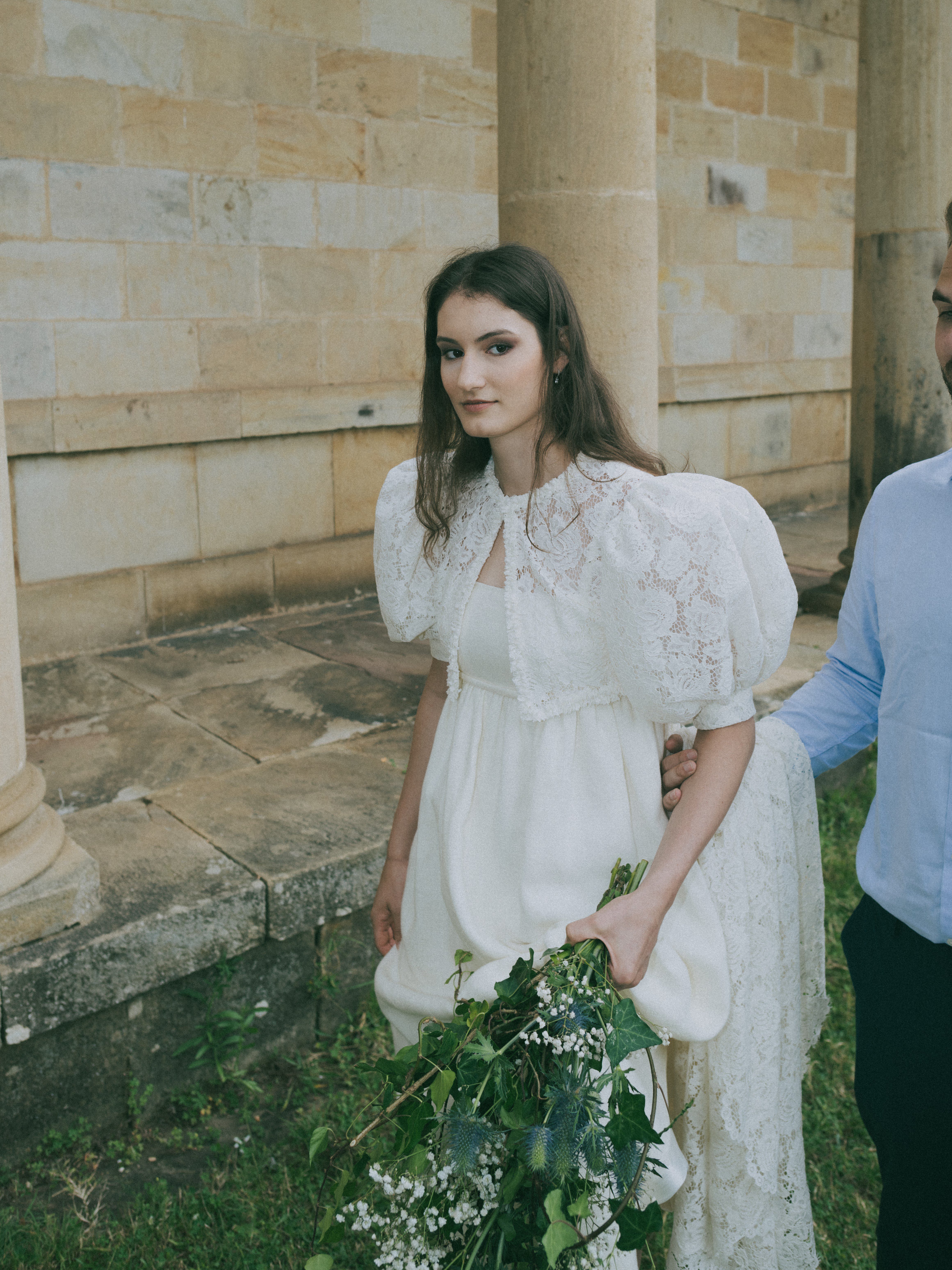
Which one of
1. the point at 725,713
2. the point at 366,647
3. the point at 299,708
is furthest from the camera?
the point at 366,647

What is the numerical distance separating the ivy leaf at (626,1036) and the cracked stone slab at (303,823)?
1.58m

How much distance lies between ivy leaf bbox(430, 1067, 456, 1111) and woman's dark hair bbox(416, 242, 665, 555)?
0.87 metres

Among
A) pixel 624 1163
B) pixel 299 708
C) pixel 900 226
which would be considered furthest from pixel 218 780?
pixel 900 226

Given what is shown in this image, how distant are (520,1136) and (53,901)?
1.55 meters

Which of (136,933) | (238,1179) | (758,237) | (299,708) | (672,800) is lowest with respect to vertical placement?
(238,1179)

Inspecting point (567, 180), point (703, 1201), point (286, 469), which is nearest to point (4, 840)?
point (703, 1201)

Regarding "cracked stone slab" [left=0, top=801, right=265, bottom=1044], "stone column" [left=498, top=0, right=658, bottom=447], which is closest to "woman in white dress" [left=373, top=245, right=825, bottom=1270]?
"cracked stone slab" [left=0, top=801, right=265, bottom=1044]

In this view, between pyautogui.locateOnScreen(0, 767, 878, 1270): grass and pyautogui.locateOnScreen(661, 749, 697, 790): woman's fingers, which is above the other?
pyautogui.locateOnScreen(661, 749, 697, 790): woman's fingers

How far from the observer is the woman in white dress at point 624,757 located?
1632 millimetres

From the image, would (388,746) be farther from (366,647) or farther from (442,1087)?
(442,1087)

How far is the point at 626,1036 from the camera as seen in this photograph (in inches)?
55.6

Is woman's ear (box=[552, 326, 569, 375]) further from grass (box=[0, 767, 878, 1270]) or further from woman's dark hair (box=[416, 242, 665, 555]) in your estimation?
grass (box=[0, 767, 878, 1270])

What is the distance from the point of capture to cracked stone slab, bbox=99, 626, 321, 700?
4.62 metres

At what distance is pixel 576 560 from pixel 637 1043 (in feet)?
2.24
